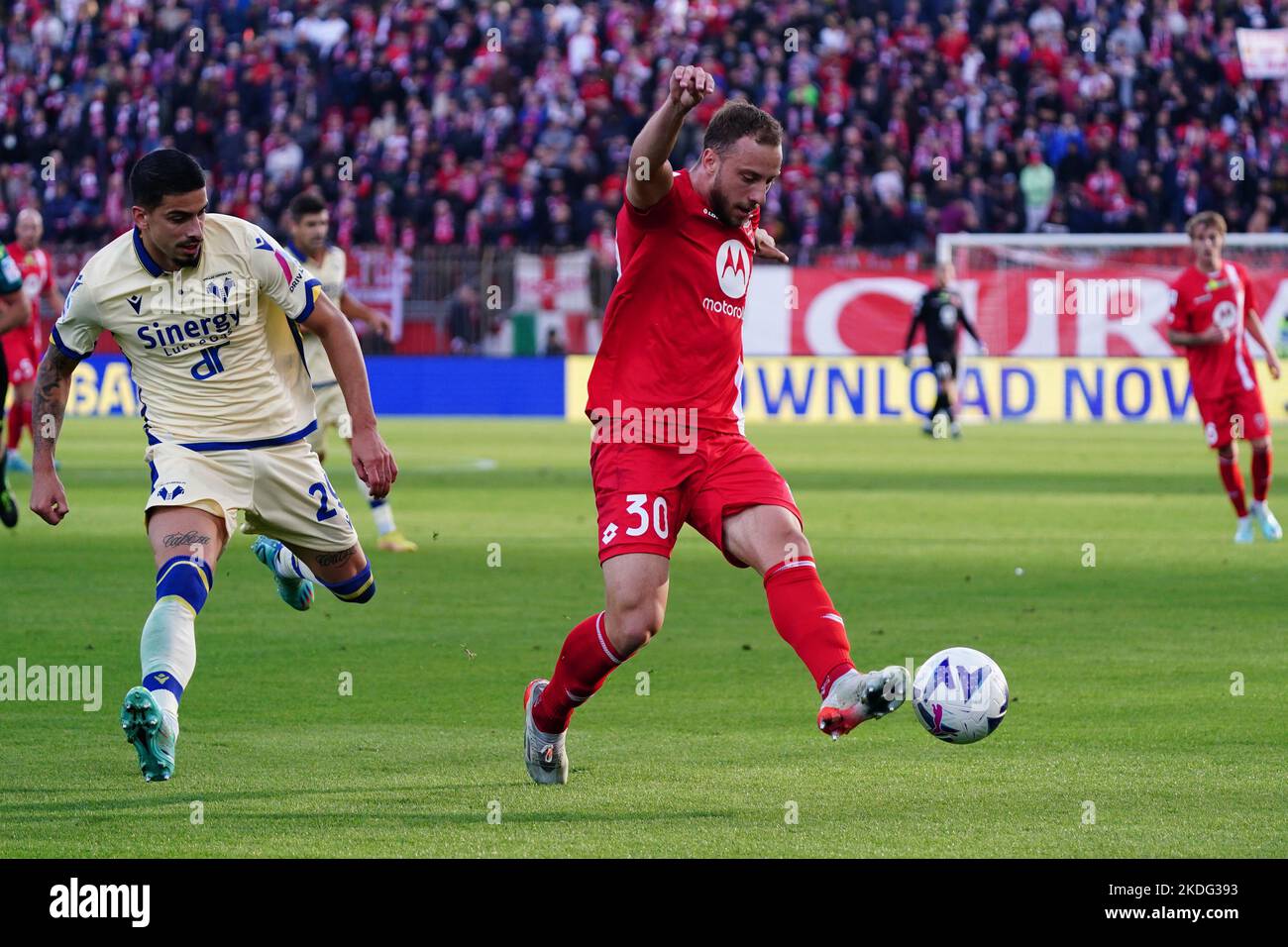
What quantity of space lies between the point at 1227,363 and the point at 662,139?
9.94 meters

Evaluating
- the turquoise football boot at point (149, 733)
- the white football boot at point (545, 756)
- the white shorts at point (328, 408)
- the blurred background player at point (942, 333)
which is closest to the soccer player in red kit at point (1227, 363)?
the white shorts at point (328, 408)

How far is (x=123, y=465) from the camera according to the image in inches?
852

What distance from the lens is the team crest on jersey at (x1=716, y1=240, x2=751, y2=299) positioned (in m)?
6.25

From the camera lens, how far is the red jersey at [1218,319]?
14648mm

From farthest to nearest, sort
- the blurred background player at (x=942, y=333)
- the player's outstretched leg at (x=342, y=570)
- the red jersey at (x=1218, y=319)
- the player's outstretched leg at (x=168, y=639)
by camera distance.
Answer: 1. the blurred background player at (x=942, y=333)
2. the red jersey at (x=1218, y=319)
3. the player's outstretched leg at (x=342, y=570)
4. the player's outstretched leg at (x=168, y=639)

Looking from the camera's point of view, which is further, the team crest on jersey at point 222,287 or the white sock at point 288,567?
the white sock at point 288,567

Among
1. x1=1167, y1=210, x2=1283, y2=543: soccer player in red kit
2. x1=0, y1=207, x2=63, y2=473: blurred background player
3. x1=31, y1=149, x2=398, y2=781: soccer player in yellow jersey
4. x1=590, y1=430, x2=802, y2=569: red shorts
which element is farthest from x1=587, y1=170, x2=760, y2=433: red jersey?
x1=0, y1=207, x2=63, y2=473: blurred background player

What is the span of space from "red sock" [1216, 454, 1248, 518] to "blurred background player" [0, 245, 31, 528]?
840cm

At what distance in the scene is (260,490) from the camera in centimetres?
691

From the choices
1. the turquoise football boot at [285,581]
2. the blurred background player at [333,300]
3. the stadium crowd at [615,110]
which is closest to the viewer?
the turquoise football boot at [285,581]

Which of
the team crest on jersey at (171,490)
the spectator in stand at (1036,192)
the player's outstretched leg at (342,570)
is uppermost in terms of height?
the spectator in stand at (1036,192)

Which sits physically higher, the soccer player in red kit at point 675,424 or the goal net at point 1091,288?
the goal net at point 1091,288

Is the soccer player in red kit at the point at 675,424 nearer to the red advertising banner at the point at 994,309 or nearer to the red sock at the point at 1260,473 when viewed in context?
the red sock at the point at 1260,473

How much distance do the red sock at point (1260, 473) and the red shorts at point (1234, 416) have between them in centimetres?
14
